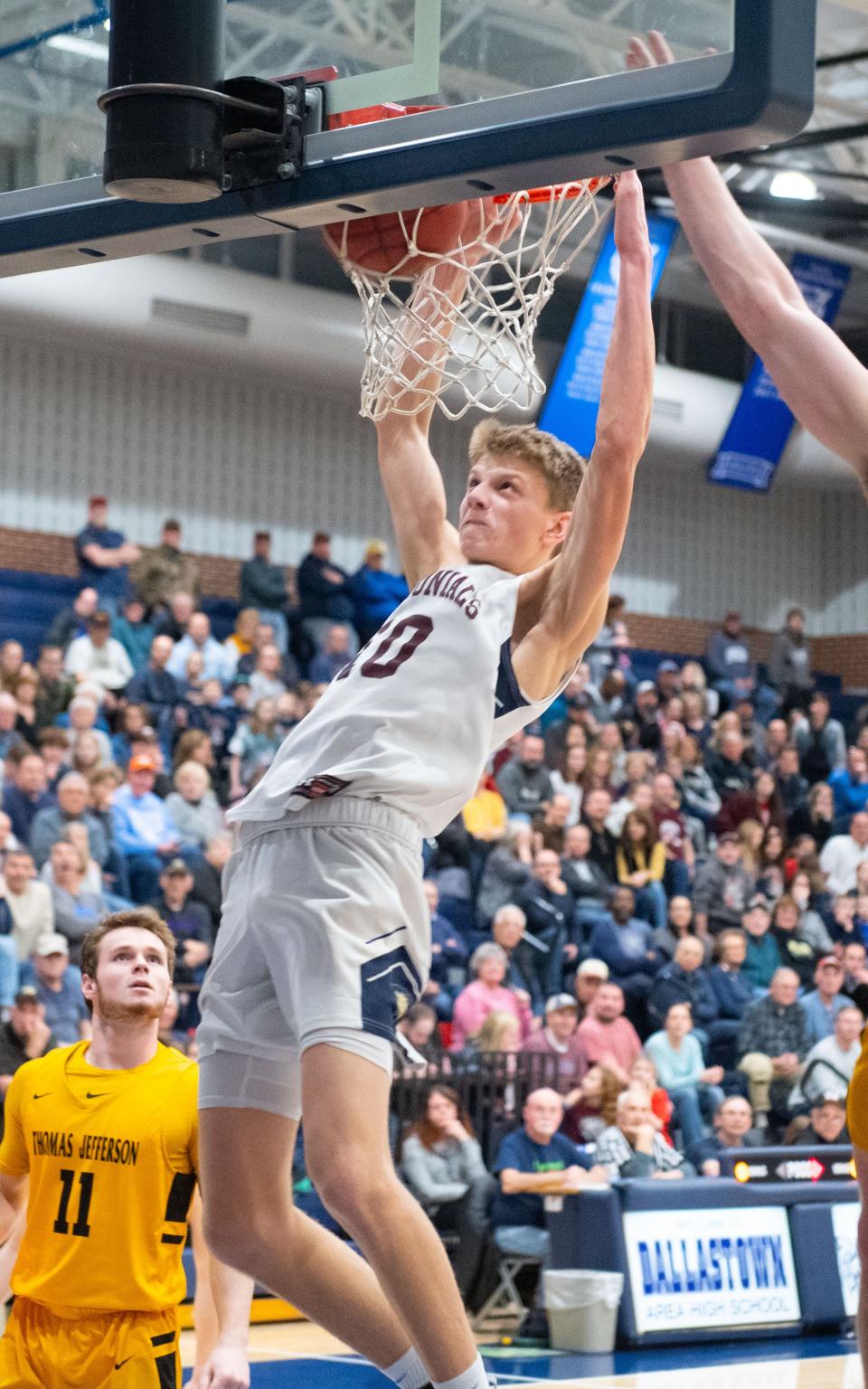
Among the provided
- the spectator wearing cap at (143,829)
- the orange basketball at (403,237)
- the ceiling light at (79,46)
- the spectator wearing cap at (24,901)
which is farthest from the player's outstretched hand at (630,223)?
the spectator wearing cap at (143,829)

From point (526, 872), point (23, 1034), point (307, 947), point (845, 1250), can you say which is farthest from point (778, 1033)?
point (307, 947)

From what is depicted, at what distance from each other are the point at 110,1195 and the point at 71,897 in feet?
20.7

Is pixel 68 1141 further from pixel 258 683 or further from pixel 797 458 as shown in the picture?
pixel 797 458

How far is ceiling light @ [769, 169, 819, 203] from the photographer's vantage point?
1636 centimetres

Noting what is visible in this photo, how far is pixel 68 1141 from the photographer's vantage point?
4359 millimetres

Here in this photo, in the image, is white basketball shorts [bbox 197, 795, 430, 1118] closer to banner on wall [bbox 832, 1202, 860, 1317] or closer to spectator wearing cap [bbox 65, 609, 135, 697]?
banner on wall [bbox 832, 1202, 860, 1317]

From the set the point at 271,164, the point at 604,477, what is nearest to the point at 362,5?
the point at 271,164

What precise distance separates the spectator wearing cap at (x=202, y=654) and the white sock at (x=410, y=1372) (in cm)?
1017

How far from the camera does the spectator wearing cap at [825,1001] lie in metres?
12.8

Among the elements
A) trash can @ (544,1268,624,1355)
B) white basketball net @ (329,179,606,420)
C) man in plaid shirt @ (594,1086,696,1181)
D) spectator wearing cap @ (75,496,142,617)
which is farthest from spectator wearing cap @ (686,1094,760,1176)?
white basketball net @ (329,179,606,420)

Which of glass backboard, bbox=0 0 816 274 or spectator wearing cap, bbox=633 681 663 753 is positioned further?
spectator wearing cap, bbox=633 681 663 753

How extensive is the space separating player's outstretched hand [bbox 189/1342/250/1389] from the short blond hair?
191 cm

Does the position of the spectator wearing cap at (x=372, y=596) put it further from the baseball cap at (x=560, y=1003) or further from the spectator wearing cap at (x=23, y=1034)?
the spectator wearing cap at (x=23, y=1034)

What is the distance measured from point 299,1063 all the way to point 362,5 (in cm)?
193
